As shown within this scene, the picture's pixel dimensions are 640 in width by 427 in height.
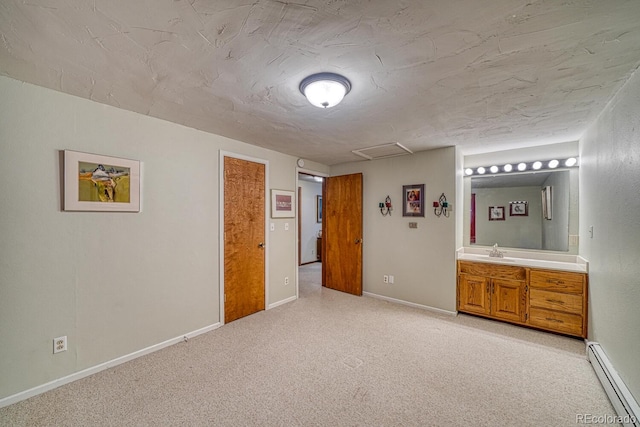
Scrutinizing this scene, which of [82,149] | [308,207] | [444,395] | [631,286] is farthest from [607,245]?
[308,207]

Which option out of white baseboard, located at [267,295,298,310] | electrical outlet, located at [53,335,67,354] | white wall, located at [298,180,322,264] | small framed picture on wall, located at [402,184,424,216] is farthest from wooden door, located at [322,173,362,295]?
electrical outlet, located at [53,335,67,354]

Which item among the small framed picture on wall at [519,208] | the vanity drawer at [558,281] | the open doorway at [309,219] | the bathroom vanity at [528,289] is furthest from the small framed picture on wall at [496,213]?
the open doorway at [309,219]

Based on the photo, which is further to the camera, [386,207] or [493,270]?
[386,207]

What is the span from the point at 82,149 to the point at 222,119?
113 centimetres

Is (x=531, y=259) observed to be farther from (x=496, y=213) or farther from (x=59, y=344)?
(x=59, y=344)

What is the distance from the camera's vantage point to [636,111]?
1.62 meters

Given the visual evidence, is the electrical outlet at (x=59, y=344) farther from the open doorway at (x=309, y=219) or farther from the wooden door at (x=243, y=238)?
the open doorway at (x=309, y=219)

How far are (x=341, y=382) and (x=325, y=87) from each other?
87.6 inches

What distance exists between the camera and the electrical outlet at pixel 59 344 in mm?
1956

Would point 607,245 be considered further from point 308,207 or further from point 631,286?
point 308,207

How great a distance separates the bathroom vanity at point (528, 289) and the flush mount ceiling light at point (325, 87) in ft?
9.15

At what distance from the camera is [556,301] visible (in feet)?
9.23

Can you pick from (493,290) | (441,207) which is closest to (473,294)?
(493,290)

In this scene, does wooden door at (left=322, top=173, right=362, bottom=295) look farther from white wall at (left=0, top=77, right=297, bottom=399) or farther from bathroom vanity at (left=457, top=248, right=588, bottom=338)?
white wall at (left=0, top=77, right=297, bottom=399)
